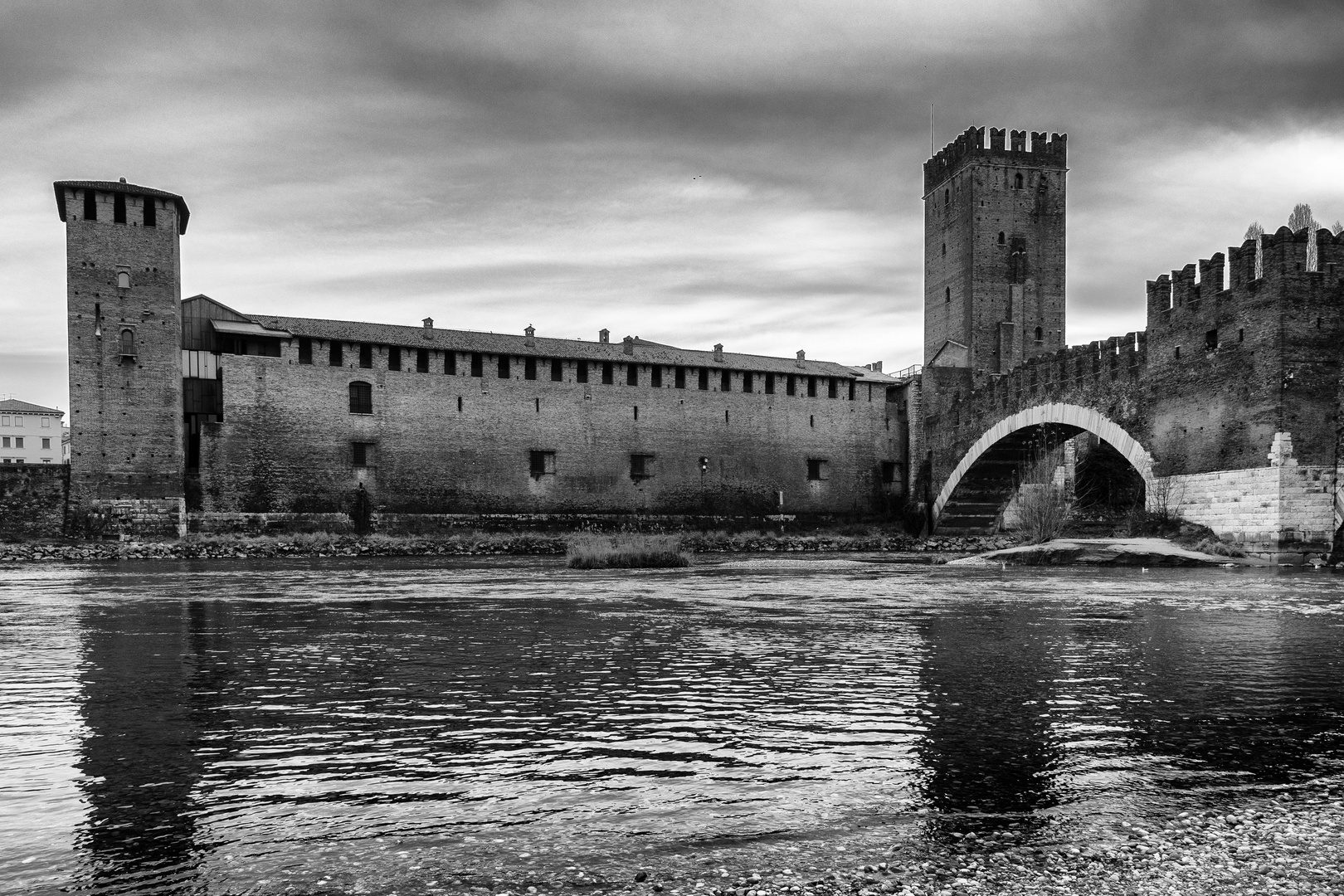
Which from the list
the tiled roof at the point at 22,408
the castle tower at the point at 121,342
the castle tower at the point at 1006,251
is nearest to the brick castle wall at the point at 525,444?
the castle tower at the point at 121,342

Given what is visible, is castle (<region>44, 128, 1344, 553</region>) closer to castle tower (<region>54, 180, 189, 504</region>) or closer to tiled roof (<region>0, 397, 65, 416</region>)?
castle tower (<region>54, 180, 189, 504</region>)

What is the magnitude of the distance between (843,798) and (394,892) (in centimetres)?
149

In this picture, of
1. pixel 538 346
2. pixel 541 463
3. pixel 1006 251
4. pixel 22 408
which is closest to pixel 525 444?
pixel 541 463

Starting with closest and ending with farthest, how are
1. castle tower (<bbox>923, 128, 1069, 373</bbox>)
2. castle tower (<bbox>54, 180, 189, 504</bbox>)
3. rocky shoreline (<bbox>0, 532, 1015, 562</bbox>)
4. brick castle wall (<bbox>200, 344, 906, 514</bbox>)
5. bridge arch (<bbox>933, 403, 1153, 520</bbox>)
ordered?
bridge arch (<bbox>933, 403, 1153, 520</bbox>) < rocky shoreline (<bbox>0, 532, 1015, 562</bbox>) < castle tower (<bbox>54, 180, 189, 504</bbox>) < brick castle wall (<bbox>200, 344, 906, 514</bbox>) < castle tower (<bbox>923, 128, 1069, 373</bbox>)

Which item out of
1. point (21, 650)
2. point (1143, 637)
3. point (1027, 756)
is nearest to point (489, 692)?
point (1027, 756)

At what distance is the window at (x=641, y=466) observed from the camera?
39.7 metres

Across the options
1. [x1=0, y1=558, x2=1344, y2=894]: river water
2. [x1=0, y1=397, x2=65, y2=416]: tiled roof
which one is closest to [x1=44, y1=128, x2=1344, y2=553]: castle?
[x1=0, y1=558, x2=1344, y2=894]: river water

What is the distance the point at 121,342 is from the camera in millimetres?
32500

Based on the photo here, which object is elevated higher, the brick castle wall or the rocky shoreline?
the brick castle wall

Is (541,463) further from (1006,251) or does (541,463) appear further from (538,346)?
(1006,251)

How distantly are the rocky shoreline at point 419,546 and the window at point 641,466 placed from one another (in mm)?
3253

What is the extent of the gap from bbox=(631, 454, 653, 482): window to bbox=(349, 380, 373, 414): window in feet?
31.2

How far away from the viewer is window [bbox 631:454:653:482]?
39656 millimetres

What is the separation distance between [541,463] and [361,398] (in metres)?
6.58
